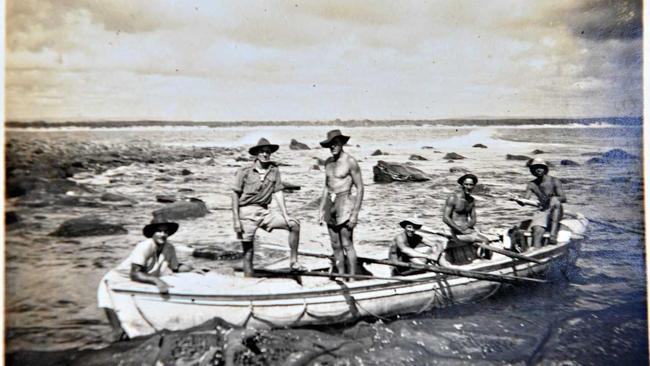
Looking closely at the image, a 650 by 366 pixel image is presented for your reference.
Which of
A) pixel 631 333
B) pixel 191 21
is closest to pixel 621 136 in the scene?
pixel 631 333

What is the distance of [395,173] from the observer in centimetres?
791

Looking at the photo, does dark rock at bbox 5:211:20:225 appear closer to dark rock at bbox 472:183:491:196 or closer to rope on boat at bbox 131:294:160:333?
rope on boat at bbox 131:294:160:333

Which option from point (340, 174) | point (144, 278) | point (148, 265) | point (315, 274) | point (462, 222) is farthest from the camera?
point (462, 222)

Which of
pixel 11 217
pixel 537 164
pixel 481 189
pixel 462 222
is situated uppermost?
pixel 537 164

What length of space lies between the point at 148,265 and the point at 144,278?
0.22 m

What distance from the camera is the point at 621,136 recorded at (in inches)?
287

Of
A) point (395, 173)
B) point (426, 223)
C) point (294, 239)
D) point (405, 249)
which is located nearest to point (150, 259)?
point (294, 239)

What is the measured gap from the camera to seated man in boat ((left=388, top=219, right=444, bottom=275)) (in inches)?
267

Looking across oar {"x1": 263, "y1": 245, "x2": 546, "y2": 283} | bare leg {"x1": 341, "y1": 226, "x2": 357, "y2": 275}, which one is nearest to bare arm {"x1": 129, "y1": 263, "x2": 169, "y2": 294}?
oar {"x1": 263, "y1": 245, "x2": 546, "y2": 283}

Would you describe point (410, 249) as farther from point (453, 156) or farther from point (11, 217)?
point (11, 217)

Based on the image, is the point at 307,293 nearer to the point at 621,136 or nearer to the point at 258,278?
the point at 258,278

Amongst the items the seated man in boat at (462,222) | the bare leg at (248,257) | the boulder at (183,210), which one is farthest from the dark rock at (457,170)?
the boulder at (183,210)

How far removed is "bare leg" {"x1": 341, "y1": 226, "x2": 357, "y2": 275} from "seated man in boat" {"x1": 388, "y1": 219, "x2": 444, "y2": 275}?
0.51 m

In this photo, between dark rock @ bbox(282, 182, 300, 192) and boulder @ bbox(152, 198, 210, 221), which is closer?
boulder @ bbox(152, 198, 210, 221)
